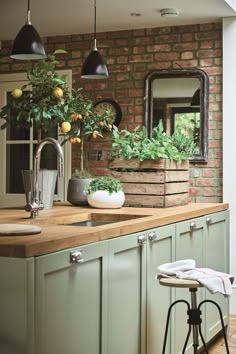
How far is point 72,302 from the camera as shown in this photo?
227cm

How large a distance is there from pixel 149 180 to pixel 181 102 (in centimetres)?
152

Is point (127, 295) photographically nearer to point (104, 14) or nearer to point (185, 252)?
point (185, 252)

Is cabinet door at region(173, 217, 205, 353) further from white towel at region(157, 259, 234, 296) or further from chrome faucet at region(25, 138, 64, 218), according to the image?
chrome faucet at region(25, 138, 64, 218)

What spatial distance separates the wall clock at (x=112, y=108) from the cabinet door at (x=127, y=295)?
259 centimetres

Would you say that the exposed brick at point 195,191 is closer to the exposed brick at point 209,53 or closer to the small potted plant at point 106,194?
the exposed brick at point 209,53

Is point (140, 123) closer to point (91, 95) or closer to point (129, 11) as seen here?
point (91, 95)

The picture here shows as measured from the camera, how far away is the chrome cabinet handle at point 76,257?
225 cm

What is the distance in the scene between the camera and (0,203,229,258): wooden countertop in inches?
79.6

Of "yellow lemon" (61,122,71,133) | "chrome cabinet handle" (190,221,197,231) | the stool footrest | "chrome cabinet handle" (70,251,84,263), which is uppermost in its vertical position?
"yellow lemon" (61,122,71,133)

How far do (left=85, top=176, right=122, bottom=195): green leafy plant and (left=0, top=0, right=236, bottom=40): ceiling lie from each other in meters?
1.50

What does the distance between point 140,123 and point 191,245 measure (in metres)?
1.92

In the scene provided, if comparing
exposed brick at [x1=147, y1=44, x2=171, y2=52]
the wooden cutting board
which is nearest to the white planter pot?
the wooden cutting board

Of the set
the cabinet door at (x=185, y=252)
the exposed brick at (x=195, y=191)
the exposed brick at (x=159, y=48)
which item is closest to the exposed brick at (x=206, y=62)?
the exposed brick at (x=159, y=48)

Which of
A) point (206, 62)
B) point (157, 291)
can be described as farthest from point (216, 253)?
point (206, 62)
